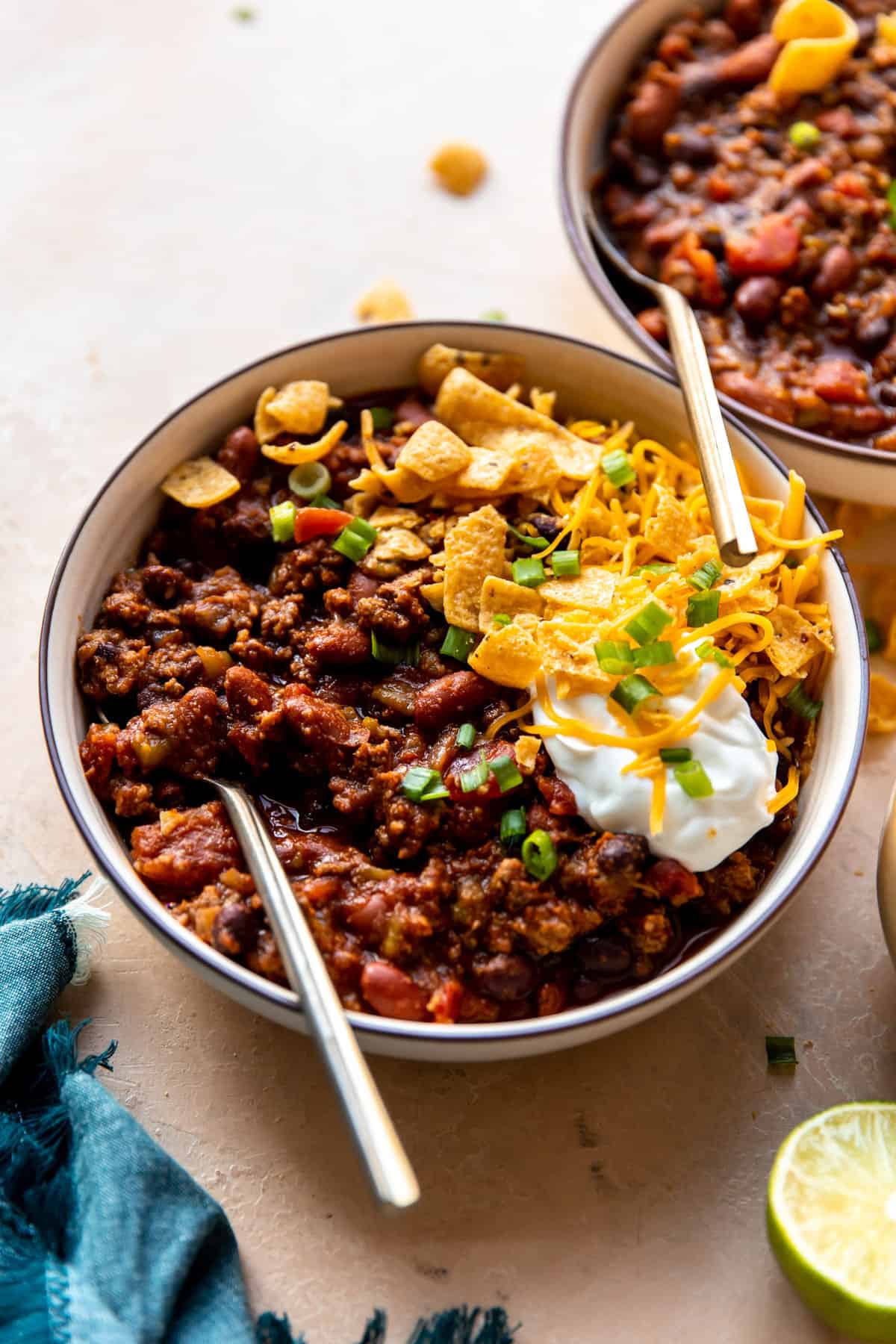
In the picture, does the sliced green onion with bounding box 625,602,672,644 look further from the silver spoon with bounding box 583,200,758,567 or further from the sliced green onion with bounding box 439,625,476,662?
the sliced green onion with bounding box 439,625,476,662

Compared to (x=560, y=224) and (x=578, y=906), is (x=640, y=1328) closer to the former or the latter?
(x=578, y=906)

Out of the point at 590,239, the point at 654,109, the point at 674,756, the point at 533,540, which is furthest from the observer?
the point at 654,109

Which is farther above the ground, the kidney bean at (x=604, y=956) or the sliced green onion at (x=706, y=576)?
the sliced green onion at (x=706, y=576)

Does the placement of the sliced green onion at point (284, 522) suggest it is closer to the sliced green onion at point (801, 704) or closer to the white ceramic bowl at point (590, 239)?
the white ceramic bowl at point (590, 239)

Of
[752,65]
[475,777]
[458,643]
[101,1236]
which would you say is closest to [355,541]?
[458,643]

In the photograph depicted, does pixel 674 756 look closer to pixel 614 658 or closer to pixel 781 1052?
pixel 614 658

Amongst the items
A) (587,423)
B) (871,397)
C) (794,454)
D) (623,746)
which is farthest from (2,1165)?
(871,397)

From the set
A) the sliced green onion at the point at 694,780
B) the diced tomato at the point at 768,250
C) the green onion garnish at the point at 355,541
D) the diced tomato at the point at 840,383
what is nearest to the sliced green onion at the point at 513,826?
the sliced green onion at the point at 694,780
